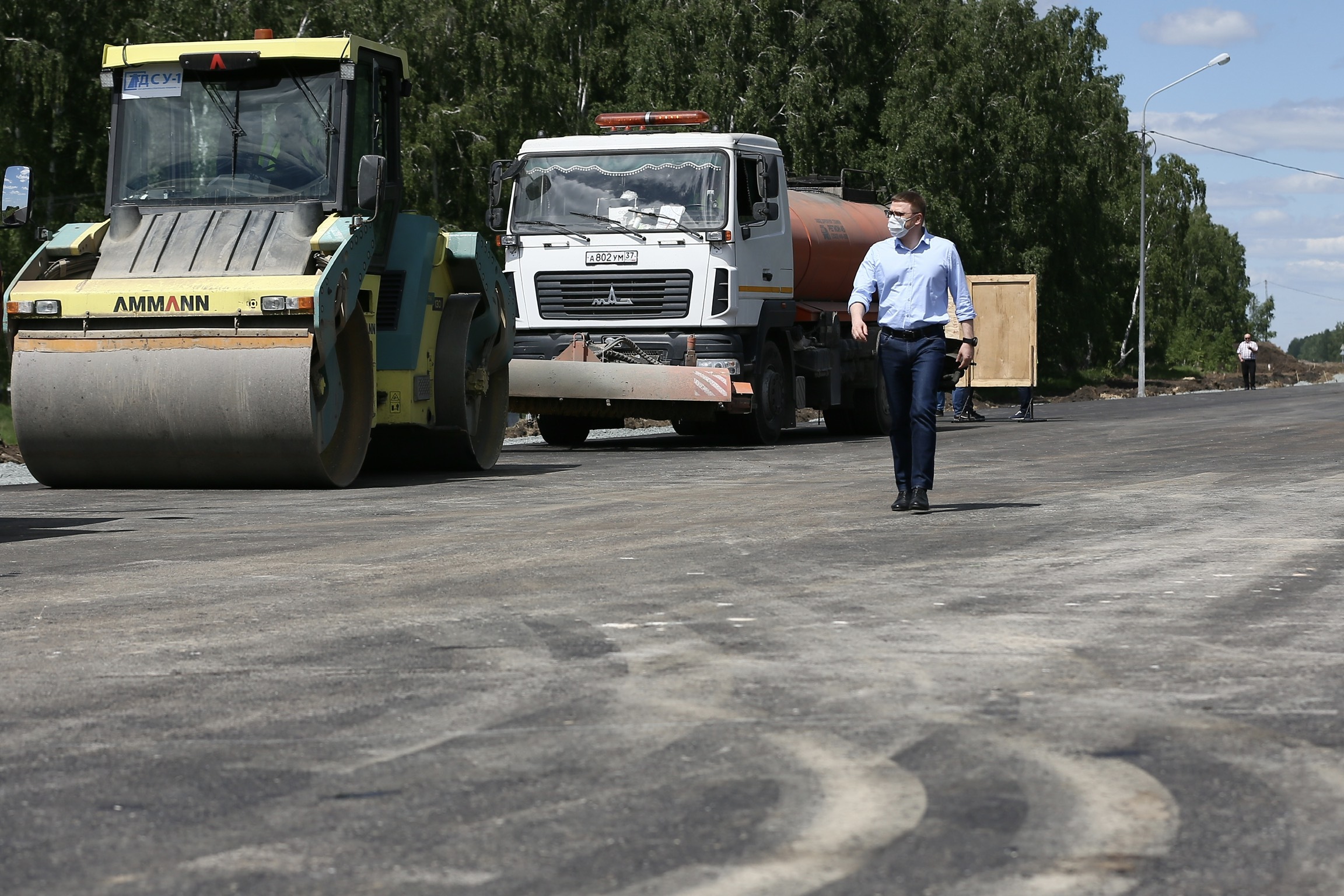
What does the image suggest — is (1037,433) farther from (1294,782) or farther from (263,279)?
(1294,782)

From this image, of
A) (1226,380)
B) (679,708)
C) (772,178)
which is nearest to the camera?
(679,708)

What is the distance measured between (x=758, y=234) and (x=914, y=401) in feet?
Result: 29.2

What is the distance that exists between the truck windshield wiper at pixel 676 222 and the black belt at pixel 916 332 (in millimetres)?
8325

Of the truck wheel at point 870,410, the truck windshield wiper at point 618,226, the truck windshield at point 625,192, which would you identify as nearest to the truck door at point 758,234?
the truck windshield at point 625,192

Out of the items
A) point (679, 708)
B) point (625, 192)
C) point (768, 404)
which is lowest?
point (679, 708)

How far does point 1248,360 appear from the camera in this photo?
2249 inches

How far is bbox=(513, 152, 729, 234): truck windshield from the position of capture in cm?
1952

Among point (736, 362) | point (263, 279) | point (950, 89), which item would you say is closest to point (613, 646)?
point (263, 279)

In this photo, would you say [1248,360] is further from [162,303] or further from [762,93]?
[162,303]

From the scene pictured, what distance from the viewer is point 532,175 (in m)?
20.0

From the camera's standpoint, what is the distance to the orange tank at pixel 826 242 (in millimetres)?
21391

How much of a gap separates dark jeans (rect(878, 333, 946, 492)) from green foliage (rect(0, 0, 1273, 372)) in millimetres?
28733

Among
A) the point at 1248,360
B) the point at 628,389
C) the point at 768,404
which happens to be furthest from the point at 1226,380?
the point at 628,389

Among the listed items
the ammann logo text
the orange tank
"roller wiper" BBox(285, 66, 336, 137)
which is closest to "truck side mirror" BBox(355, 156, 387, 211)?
"roller wiper" BBox(285, 66, 336, 137)
